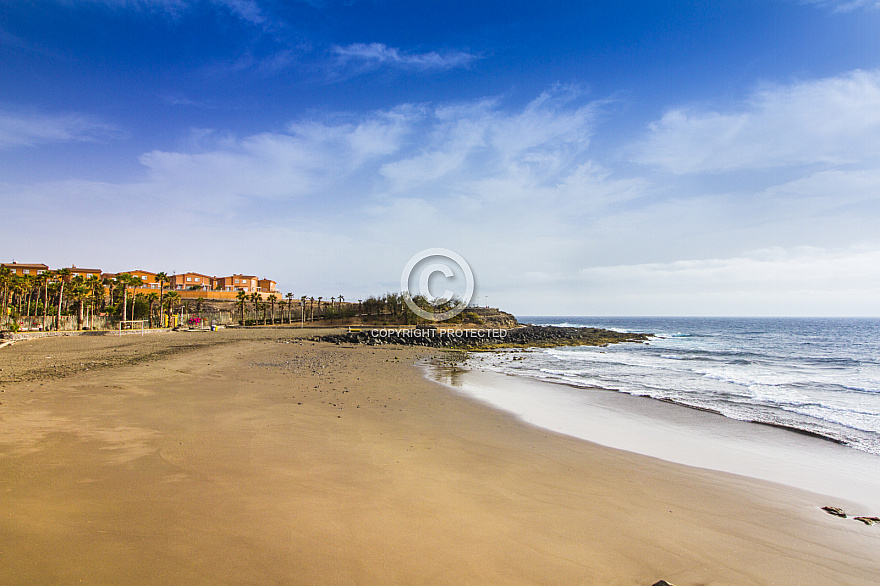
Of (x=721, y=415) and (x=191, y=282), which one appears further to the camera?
(x=191, y=282)

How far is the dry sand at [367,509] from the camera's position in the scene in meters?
3.61

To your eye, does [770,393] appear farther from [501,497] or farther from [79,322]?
[79,322]

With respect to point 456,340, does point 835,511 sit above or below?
above

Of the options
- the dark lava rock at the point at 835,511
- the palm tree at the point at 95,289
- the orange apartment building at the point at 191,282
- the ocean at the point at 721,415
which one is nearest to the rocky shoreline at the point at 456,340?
the ocean at the point at 721,415

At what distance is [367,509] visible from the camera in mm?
4770

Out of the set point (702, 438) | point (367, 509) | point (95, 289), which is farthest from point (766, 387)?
point (95, 289)

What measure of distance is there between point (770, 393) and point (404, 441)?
1615 centimetres

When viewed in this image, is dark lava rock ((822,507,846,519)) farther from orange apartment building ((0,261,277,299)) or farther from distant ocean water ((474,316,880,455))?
orange apartment building ((0,261,277,299))

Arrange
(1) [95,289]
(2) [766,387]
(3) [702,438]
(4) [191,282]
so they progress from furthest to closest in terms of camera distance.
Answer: (4) [191,282]
(1) [95,289]
(2) [766,387]
(3) [702,438]

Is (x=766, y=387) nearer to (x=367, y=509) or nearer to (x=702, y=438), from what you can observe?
(x=702, y=438)

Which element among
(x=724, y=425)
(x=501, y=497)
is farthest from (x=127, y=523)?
(x=724, y=425)

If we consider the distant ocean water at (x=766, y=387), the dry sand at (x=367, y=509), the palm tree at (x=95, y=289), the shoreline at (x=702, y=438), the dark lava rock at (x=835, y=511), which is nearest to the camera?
the dry sand at (x=367, y=509)

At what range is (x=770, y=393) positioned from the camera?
54.4ft

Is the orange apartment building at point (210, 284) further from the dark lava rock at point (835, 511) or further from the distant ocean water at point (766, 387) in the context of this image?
the dark lava rock at point (835, 511)
